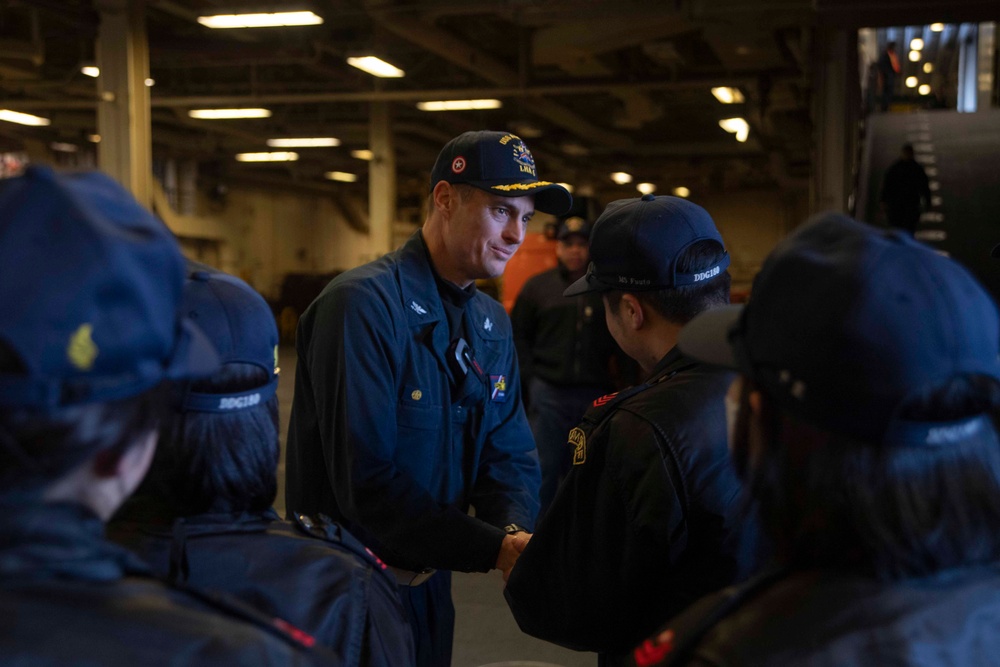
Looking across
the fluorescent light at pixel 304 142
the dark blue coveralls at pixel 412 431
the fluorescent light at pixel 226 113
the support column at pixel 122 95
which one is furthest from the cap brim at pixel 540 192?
the fluorescent light at pixel 304 142

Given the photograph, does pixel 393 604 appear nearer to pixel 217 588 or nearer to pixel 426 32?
pixel 217 588

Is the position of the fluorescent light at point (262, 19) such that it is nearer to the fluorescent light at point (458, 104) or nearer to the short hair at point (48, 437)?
the fluorescent light at point (458, 104)

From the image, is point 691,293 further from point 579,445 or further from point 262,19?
point 262,19

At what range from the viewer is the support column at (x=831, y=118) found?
1092 cm

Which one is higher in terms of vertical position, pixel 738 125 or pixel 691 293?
pixel 738 125

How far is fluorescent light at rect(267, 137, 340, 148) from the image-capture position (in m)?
18.7

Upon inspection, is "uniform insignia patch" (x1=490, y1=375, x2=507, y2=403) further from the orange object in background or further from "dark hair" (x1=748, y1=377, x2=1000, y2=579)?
the orange object in background

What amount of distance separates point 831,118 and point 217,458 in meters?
11.0

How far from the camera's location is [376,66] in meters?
13.0

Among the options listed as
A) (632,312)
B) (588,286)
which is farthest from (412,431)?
(632,312)

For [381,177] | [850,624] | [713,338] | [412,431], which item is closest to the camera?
[850,624]

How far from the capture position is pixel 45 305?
2.89 feet

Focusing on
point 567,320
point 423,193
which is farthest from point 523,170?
point 423,193

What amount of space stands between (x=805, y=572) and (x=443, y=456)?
5.03 ft
